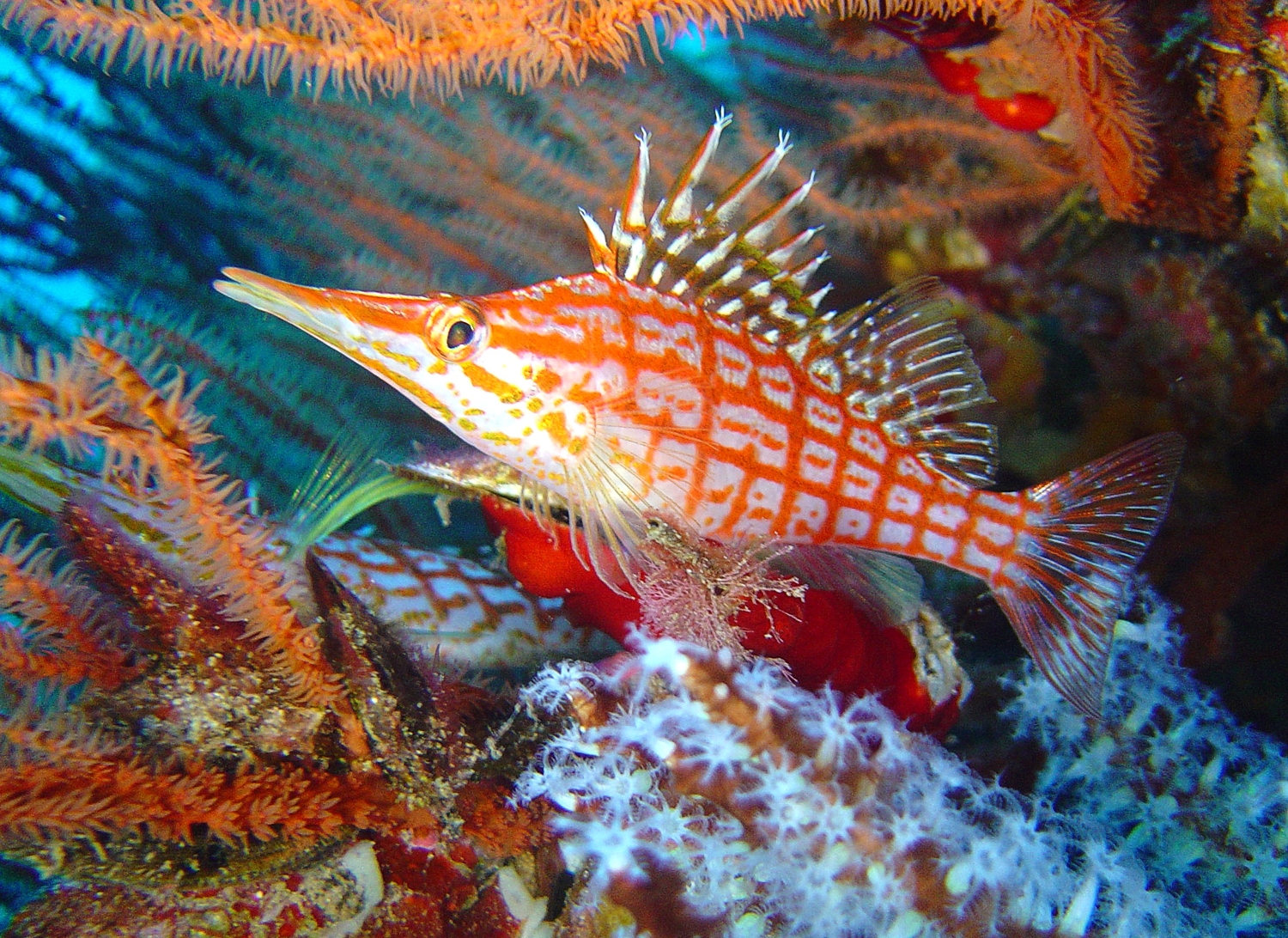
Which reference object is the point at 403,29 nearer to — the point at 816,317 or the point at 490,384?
the point at 490,384

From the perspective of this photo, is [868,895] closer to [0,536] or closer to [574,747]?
[574,747]

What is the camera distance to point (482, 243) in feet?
13.5

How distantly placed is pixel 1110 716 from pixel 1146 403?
7.97ft

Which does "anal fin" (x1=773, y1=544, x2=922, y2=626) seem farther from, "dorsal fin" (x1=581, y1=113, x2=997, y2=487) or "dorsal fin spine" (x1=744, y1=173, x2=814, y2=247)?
"dorsal fin spine" (x1=744, y1=173, x2=814, y2=247)

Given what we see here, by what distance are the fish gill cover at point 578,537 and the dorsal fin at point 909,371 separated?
21.5 inches

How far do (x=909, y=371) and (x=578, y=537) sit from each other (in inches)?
54.5

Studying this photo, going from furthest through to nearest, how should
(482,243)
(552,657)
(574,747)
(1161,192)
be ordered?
(482,243) < (1161,192) < (552,657) < (574,747)

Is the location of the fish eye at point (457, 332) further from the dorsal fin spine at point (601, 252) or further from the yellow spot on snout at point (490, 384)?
the dorsal fin spine at point (601, 252)

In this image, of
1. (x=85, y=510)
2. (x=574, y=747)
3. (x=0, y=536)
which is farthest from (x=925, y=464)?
(x=0, y=536)

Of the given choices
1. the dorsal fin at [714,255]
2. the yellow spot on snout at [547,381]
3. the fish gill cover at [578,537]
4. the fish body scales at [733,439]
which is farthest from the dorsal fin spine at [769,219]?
the yellow spot on snout at [547,381]

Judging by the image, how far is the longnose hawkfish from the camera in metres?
→ 2.18

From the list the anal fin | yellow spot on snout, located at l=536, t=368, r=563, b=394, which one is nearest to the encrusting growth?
the anal fin

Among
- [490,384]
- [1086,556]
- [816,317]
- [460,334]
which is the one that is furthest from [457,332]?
[1086,556]

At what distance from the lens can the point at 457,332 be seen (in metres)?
2.14
